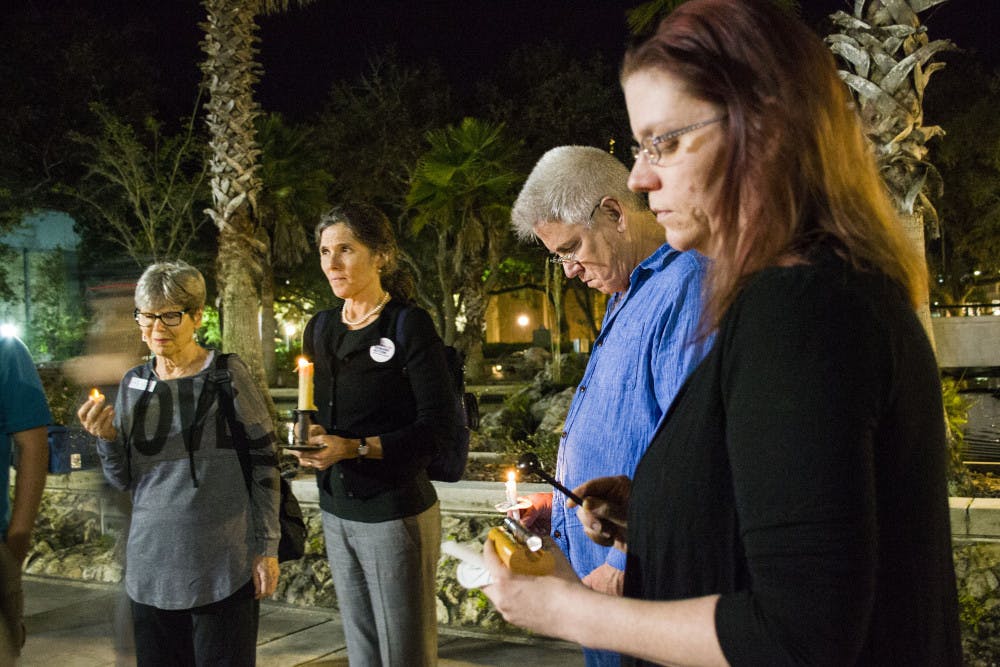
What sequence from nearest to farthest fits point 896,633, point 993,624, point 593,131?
point 896,633, point 993,624, point 593,131

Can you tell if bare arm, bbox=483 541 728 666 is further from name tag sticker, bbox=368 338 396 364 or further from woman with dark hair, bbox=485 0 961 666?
name tag sticker, bbox=368 338 396 364

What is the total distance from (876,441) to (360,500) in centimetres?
284

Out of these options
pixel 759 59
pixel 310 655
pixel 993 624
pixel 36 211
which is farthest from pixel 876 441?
pixel 36 211

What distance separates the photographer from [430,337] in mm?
3861

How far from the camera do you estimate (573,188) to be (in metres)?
2.71

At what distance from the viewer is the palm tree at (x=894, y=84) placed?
690 centimetres

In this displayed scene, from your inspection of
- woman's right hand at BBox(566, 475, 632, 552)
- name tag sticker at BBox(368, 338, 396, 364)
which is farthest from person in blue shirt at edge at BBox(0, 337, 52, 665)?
woman's right hand at BBox(566, 475, 632, 552)

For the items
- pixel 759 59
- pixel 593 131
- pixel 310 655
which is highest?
pixel 593 131

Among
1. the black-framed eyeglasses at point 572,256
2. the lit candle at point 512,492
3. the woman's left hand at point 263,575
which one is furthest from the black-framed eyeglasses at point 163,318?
the lit candle at point 512,492

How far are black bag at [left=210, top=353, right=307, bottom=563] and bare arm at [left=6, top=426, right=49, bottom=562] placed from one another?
2.23 feet

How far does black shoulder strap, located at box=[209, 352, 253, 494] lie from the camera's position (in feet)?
11.7

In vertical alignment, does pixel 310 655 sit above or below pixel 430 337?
below

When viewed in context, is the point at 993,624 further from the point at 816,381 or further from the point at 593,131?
the point at 593,131

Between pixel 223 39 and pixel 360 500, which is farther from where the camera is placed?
pixel 223 39
